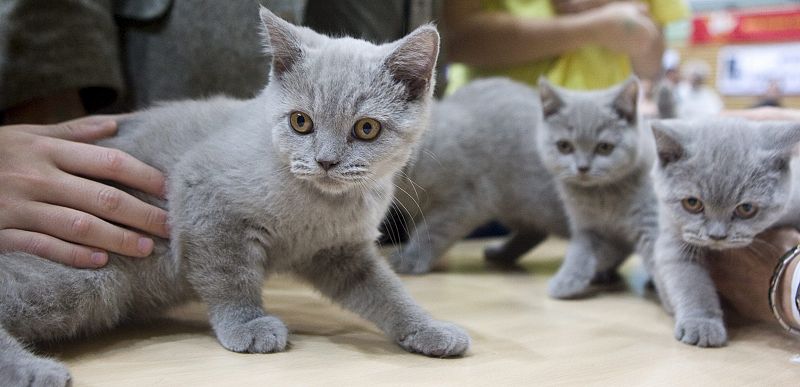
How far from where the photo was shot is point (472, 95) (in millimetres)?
2143

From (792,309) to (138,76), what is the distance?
1553mm

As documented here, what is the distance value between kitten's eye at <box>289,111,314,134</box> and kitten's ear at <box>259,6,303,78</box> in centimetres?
10

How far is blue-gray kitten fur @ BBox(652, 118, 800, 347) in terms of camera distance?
4.42 ft

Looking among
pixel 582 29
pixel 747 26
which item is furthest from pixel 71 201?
pixel 747 26

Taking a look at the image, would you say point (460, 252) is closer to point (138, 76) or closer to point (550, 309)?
point (550, 309)

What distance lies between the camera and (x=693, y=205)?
4.65 feet

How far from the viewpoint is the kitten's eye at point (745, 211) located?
1360 mm

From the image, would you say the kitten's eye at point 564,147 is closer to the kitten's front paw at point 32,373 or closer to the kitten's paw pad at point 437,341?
the kitten's paw pad at point 437,341

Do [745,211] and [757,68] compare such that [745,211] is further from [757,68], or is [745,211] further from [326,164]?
[757,68]

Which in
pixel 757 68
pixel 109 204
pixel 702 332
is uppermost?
pixel 109 204

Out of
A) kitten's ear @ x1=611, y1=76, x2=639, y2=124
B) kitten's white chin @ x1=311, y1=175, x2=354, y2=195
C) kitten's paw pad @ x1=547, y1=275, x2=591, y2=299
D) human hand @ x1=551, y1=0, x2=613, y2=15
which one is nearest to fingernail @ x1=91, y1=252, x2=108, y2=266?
kitten's white chin @ x1=311, y1=175, x2=354, y2=195

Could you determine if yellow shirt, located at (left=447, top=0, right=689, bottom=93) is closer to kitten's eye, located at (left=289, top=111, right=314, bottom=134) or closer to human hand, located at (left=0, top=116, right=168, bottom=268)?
kitten's eye, located at (left=289, top=111, right=314, bottom=134)

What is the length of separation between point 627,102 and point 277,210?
1063 millimetres

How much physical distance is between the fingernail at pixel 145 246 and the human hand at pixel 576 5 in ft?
5.21
